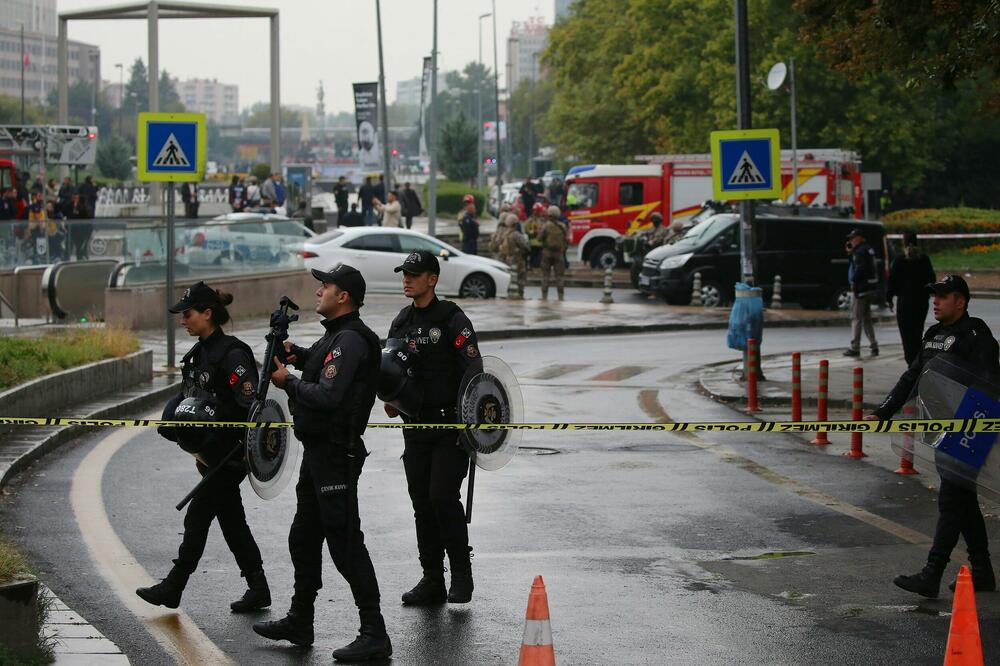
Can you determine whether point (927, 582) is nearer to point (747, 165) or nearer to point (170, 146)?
point (747, 165)

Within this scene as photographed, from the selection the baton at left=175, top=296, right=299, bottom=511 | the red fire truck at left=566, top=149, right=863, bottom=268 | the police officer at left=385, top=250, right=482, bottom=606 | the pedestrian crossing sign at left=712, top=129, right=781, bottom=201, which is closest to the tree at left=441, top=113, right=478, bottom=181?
the red fire truck at left=566, top=149, right=863, bottom=268

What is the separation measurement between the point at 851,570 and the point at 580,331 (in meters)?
16.2

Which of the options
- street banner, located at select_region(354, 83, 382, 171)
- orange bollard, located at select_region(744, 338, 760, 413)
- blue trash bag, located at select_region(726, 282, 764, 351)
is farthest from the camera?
street banner, located at select_region(354, 83, 382, 171)

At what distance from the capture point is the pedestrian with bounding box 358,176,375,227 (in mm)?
41719

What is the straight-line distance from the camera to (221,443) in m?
7.47

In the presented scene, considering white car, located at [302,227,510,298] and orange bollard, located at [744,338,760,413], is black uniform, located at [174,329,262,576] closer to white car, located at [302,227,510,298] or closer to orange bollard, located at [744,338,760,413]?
orange bollard, located at [744,338,760,413]

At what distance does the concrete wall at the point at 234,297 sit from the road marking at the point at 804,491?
8.92 meters

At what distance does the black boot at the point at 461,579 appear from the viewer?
25.6ft

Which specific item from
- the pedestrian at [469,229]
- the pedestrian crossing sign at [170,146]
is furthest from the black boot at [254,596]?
the pedestrian at [469,229]

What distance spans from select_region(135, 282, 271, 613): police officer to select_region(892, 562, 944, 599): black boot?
3.35 metres

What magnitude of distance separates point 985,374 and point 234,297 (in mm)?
18084

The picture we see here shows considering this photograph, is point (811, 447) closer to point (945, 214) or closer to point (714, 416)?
point (714, 416)

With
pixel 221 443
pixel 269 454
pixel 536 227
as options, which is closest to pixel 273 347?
pixel 269 454

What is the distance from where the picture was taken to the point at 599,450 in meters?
13.2
